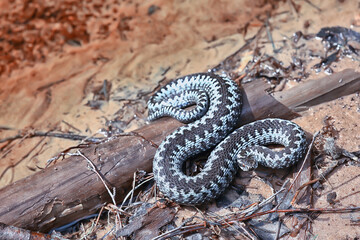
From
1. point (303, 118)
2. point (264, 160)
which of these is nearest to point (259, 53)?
point (303, 118)

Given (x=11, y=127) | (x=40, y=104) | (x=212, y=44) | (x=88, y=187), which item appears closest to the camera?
(x=88, y=187)

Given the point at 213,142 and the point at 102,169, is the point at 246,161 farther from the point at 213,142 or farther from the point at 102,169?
the point at 102,169

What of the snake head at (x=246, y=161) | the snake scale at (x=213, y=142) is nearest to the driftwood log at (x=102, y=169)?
the snake scale at (x=213, y=142)

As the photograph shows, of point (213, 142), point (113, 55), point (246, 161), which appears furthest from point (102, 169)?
point (113, 55)

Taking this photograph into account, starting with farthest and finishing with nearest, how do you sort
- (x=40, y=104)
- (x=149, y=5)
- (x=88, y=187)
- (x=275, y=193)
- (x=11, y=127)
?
(x=149, y=5) → (x=40, y=104) → (x=11, y=127) → (x=88, y=187) → (x=275, y=193)

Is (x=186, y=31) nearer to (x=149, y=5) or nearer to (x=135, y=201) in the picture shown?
(x=149, y=5)

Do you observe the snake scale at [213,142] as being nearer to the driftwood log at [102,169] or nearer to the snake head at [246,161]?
the snake head at [246,161]
